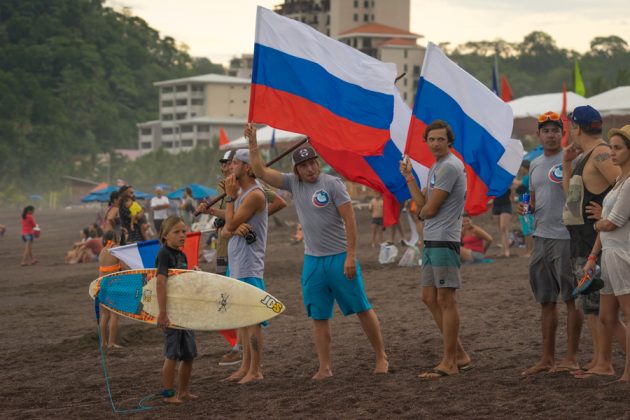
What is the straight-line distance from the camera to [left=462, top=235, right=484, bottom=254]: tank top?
1864 cm

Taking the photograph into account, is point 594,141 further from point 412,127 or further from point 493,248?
point 493,248

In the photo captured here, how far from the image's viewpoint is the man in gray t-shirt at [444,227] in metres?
8.00

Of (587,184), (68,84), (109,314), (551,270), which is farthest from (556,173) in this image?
(68,84)

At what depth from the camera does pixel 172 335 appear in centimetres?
782

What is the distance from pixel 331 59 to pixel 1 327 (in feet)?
21.2

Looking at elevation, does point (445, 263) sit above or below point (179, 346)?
above

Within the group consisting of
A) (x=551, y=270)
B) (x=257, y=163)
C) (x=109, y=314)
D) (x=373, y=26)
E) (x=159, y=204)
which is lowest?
(x=109, y=314)

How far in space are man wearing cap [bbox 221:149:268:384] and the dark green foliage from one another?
329ft

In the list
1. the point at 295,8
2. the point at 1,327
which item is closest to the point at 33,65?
the point at 295,8

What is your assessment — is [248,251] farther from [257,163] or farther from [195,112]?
[195,112]

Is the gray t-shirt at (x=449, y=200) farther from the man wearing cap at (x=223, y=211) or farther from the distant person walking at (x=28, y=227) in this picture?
the distant person walking at (x=28, y=227)

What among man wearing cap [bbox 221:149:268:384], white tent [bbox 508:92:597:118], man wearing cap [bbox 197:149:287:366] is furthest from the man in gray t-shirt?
white tent [bbox 508:92:597:118]

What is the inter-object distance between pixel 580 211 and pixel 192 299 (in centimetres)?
291

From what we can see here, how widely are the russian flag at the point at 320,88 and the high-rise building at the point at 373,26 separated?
12823cm
